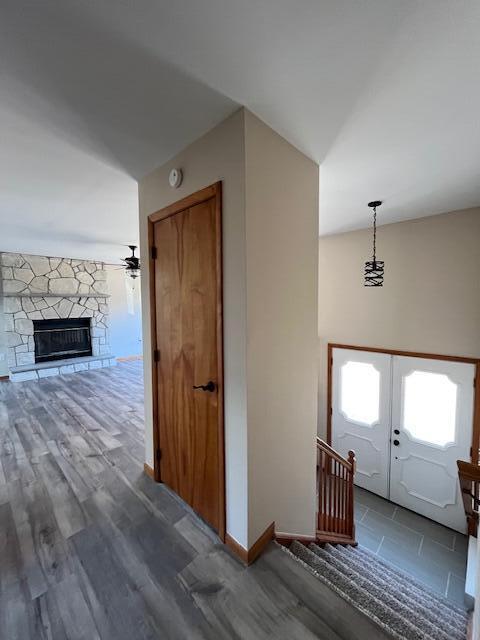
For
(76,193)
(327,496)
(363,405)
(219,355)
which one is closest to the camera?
(219,355)

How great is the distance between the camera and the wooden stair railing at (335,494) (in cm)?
264

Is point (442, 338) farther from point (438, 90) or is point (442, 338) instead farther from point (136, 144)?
point (136, 144)

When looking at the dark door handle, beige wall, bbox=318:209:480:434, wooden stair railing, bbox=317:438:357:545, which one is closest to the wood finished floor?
the dark door handle

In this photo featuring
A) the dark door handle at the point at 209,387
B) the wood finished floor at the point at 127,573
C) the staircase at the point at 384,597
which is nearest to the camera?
the wood finished floor at the point at 127,573

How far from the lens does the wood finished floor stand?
45.6 inches

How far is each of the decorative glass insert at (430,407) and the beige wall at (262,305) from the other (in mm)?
2342

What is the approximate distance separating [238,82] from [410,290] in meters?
3.18

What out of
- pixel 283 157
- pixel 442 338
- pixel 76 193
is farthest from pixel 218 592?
pixel 442 338

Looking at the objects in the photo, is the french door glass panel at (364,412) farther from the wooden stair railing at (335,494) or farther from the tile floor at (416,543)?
the wooden stair railing at (335,494)

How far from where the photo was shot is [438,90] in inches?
49.3

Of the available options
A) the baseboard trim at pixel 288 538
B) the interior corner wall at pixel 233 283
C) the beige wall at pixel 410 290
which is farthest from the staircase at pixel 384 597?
the beige wall at pixel 410 290

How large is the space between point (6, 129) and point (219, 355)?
1.76 metres

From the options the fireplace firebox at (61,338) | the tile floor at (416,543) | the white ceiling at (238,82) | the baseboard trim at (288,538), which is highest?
the white ceiling at (238,82)

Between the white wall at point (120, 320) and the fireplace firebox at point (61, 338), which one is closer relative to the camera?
the fireplace firebox at point (61, 338)
